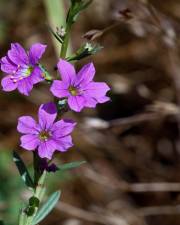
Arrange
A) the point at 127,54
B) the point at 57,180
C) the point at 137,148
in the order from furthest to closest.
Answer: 1. the point at 127,54
2. the point at 137,148
3. the point at 57,180

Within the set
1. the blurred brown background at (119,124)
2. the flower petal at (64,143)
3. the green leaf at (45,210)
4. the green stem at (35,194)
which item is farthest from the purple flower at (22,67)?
the blurred brown background at (119,124)

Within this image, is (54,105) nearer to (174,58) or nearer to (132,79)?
(174,58)

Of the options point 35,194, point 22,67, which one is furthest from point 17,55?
point 35,194

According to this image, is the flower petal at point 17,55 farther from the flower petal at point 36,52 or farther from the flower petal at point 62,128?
the flower petal at point 62,128

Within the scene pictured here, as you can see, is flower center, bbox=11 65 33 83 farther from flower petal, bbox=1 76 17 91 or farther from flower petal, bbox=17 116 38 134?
flower petal, bbox=17 116 38 134

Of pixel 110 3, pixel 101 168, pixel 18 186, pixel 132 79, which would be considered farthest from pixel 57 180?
pixel 110 3

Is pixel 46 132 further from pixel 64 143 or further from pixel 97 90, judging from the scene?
pixel 97 90

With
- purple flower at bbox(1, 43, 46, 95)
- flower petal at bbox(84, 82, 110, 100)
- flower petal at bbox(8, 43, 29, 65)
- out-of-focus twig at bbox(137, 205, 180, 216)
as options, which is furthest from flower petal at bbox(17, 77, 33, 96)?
out-of-focus twig at bbox(137, 205, 180, 216)
